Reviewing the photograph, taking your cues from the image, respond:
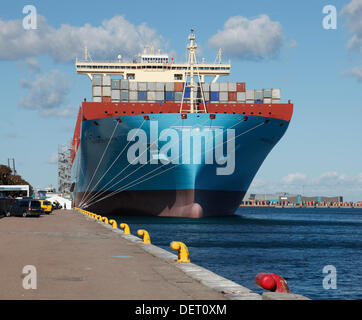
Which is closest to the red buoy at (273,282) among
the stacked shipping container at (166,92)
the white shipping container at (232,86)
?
the stacked shipping container at (166,92)

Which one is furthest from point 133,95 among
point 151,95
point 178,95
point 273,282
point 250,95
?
point 273,282

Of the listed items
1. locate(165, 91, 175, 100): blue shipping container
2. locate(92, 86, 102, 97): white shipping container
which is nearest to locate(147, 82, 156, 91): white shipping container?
locate(165, 91, 175, 100): blue shipping container

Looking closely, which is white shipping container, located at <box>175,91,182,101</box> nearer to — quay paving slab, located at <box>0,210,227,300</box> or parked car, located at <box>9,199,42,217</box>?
parked car, located at <box>9,199,42,217</box>

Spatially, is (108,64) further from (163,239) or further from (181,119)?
(163,239)

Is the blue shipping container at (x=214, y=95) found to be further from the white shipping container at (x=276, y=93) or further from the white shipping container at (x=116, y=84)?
the white shipping container at (x=116, y=84)

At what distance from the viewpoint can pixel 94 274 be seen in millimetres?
12008

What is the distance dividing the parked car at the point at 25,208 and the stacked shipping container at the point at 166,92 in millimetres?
12337

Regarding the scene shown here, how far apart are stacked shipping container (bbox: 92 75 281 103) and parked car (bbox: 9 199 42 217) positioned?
12.3m

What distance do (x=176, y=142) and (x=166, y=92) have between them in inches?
324

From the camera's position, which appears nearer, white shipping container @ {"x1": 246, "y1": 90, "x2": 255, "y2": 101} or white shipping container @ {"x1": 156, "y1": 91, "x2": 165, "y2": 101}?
white shipping container @ {"x1": 156, "y1": 91, "x2": 165, "y2": 101}

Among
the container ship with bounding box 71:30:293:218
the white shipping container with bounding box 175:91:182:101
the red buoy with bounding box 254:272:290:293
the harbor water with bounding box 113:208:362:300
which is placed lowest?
the harbor water with bounding box 113:208:362:300

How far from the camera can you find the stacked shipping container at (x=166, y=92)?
52.8 metres

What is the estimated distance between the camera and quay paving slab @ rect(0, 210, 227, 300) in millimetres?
9406
